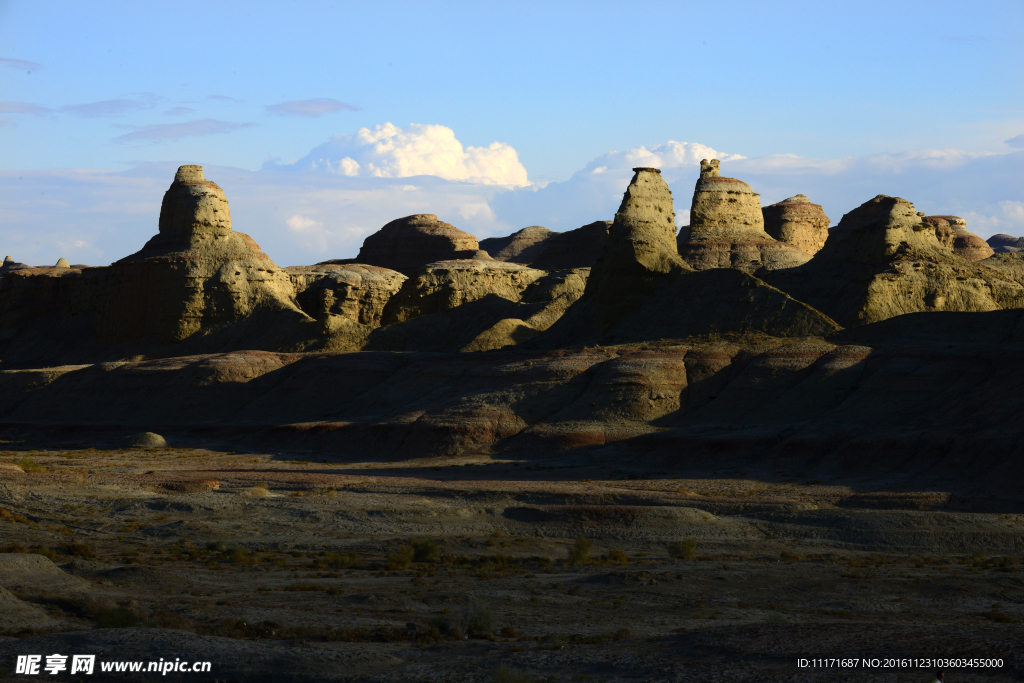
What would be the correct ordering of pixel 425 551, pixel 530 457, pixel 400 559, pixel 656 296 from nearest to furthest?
pixel 400 559
pixel 425 551
pixel 530 457
pixel 656 296

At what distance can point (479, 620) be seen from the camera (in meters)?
16.9

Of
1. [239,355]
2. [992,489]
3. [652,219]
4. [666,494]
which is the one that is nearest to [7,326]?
[239,355]

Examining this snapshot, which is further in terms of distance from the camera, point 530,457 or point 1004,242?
point 1004,242

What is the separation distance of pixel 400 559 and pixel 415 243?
280 ft

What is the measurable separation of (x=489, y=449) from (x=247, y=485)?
12.0m

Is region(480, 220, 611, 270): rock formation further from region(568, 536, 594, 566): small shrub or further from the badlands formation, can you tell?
region(568, 536, 594, 566): small shrub

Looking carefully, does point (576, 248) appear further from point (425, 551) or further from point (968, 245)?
point (425, 551)

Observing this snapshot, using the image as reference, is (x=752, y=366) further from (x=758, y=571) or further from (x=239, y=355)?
(x=239, y=355)

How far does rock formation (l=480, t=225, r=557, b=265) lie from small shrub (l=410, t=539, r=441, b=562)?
3799 inches

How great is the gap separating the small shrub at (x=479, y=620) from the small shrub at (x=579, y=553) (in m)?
7.20

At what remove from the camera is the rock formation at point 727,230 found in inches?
2805

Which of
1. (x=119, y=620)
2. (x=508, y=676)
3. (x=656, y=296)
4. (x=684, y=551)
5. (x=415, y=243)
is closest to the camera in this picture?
(x=508, y=676)

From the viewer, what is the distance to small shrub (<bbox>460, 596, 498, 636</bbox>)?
1678 cm

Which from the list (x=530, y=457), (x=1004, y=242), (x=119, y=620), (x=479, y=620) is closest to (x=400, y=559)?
(x=479, y=620)
